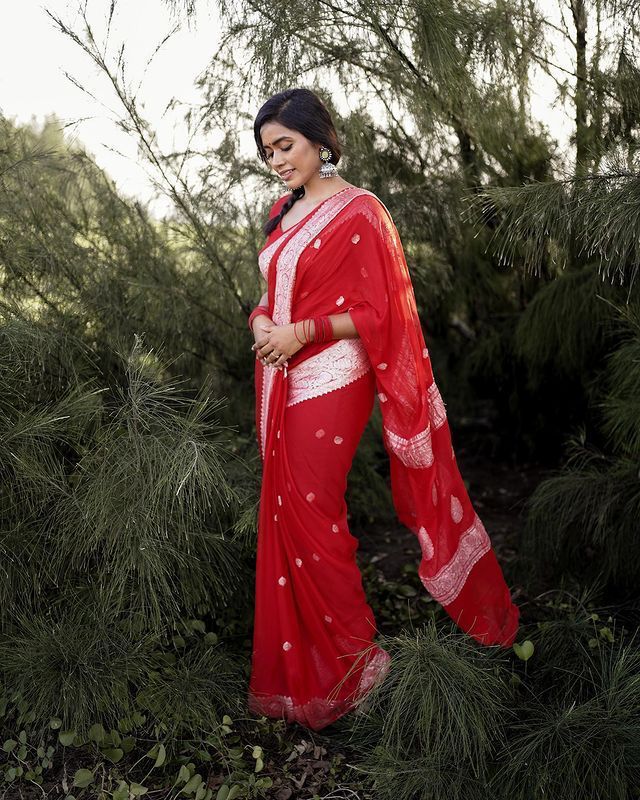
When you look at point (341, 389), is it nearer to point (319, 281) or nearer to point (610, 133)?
point (319, 281)

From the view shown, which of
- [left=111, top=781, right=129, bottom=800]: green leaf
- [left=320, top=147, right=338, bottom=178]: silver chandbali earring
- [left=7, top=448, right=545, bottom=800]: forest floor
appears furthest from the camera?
[left=320, top=147, right=338, bottom=178]: silver chandbali earring

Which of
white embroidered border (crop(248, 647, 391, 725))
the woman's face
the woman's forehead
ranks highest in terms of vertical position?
the woman's forehead

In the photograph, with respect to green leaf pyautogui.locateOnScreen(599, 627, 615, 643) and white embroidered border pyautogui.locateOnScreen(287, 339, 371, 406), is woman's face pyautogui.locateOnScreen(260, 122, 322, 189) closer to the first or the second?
white embroidered border pyautogui.locateOnScreen(287, 339, 371, 406)

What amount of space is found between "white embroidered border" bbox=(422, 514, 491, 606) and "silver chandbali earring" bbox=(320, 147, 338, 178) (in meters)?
0.90

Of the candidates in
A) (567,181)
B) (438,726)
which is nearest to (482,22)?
(567,181)

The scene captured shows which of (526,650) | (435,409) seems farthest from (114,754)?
(435,409)

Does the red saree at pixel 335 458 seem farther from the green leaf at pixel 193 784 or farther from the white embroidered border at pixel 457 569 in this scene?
the green leaf at pixel 193 784

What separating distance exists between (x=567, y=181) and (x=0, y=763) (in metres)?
1.78

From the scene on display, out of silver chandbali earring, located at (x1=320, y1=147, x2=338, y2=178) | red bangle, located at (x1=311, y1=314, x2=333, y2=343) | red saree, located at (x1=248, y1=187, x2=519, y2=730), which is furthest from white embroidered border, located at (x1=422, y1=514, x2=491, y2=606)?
silver chandbali earring, located at (x1=320, y1=147, x2=338, y2=178)

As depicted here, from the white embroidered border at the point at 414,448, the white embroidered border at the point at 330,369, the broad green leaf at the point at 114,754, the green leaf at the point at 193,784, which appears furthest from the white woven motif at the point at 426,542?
the broad green leaf at the point at 114,754

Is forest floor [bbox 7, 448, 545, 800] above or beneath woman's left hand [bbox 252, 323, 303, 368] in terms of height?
beneath

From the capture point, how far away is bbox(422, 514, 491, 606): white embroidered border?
6.98ft

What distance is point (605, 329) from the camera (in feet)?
9.60

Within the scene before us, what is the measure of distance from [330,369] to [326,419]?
0.11m
